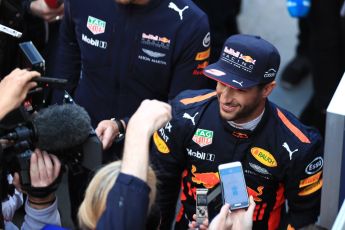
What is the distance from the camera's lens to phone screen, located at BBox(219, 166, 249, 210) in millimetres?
2561

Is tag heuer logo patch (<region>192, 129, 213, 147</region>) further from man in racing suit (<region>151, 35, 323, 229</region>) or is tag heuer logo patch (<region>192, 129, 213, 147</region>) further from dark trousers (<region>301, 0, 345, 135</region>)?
dark trousers (<region>301, 0, 345, 135</region>)

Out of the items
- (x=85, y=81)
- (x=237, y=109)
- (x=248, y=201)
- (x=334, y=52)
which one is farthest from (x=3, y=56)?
(x=334, y=52)

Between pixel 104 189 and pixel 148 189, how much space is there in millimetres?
152

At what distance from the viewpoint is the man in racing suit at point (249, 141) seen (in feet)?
9.14

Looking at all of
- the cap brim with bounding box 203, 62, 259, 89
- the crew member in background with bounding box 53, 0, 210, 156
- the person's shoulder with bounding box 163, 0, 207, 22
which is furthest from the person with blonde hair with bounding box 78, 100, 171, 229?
the person's shoulder with bounding box 163, 0, 207, 22

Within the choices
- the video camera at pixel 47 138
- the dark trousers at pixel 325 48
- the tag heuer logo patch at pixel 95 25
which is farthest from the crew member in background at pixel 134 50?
the dark trousers at pixel 325 48

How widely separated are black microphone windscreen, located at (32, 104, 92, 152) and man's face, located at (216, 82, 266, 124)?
564 millimetres

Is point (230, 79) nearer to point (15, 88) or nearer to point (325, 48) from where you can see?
point (15, 88)

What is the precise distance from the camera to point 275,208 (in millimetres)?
2994

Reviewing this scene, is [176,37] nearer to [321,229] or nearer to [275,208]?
[275,208]

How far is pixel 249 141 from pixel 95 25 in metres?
1.06

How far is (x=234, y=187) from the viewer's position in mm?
2578

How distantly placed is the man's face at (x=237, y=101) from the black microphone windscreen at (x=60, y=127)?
1.85 ft

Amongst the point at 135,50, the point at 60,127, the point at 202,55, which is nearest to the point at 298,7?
the point at 202,55
